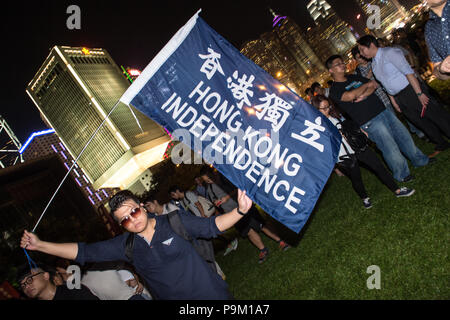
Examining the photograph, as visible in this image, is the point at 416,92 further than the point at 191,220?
Yes

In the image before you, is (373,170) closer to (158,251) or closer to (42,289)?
(158,251)

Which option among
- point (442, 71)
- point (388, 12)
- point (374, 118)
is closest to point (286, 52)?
point (388, 12)

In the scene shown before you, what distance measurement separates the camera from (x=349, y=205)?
5438mm

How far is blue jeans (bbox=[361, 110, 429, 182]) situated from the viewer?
4.60 metres

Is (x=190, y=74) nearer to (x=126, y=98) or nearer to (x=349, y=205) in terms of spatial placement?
(x=126, y=98)

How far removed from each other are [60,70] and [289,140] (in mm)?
122672

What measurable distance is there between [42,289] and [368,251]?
403 centimetres

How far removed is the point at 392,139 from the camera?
462cm

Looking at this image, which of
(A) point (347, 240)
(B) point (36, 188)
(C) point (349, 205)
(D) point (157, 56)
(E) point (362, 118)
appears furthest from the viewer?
(B) point (36, 188)

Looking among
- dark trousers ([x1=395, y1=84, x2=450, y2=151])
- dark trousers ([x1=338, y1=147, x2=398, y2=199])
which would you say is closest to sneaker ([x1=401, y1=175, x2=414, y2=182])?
dark trousers ([x1=338, y1=147, x2=398, y2=199])

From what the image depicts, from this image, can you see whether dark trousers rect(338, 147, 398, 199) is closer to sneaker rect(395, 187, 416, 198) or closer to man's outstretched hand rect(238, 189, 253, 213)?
sneaker rect(395, 187, 416, 198)

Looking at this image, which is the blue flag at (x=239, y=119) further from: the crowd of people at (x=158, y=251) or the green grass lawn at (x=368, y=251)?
the green grass lawn at (x=368, y=251)

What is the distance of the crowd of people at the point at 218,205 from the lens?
262cm

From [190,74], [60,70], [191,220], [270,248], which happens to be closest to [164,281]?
[191,220]
